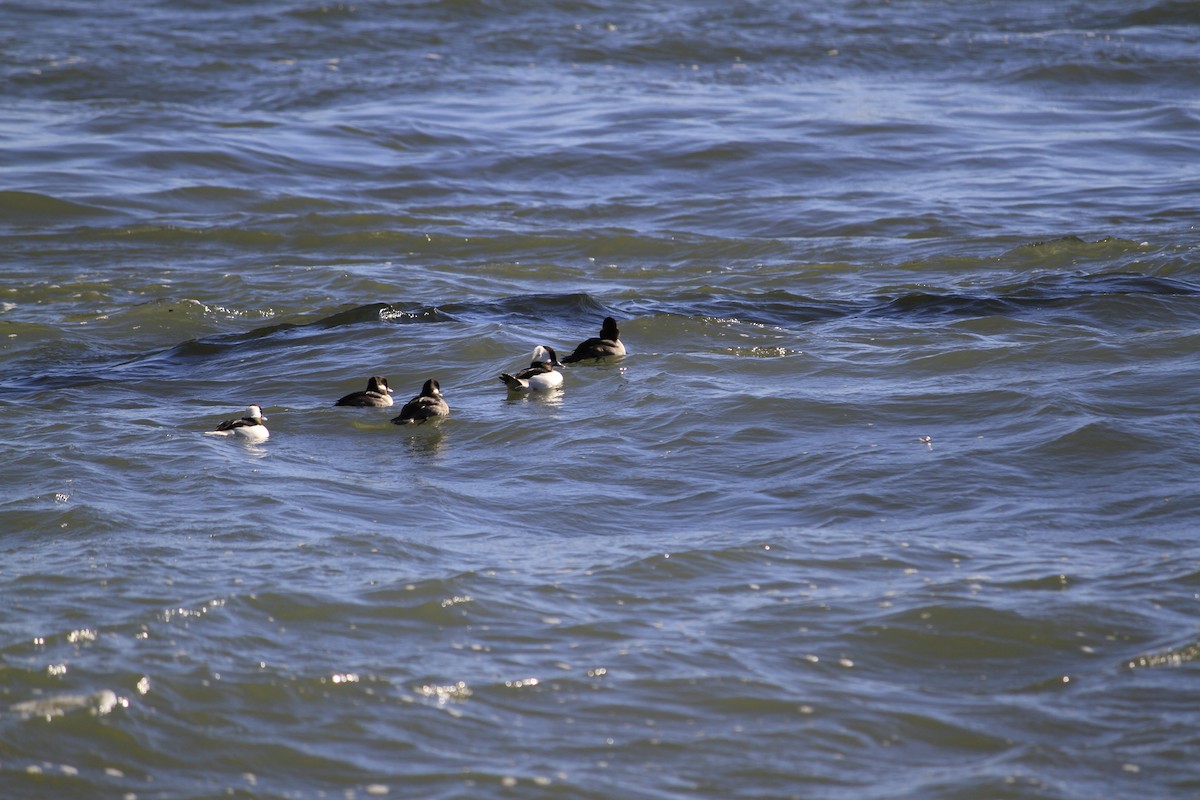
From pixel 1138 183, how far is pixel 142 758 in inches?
626

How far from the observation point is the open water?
5.45 meters

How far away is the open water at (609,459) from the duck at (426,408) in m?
0.22

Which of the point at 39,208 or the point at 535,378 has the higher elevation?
the point at 535,378

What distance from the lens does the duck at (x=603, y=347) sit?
11336mm

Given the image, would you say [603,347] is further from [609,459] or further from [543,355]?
[609,459]

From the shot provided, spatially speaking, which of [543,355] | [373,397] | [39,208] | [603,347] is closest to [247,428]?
[373,397]

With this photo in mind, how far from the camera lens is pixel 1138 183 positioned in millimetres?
18078

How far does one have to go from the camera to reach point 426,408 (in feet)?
32.8

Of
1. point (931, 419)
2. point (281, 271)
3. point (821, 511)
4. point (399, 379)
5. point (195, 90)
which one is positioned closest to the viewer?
point (821, 511)

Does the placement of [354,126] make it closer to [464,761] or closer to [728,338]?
[728,338]

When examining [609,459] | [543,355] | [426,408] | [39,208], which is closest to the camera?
[609,459]

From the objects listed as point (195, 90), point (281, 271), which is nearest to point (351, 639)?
point (281, 271)

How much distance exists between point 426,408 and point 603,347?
1.95m

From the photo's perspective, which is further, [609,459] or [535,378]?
[535,378]
